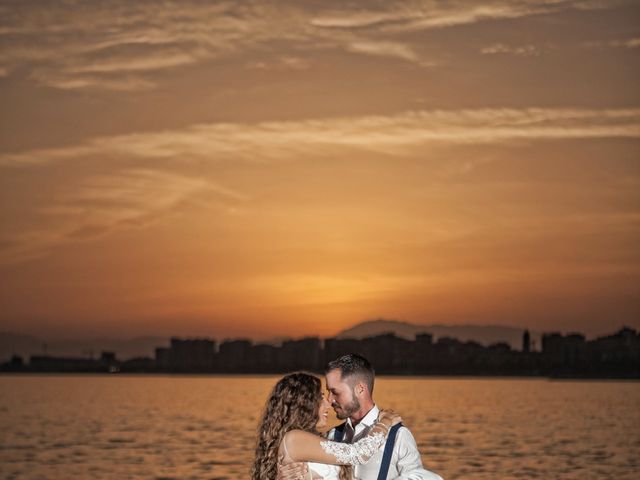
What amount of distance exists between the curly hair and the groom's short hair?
0.50 metres

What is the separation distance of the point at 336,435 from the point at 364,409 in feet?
1.52

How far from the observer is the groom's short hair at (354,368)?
318 inches

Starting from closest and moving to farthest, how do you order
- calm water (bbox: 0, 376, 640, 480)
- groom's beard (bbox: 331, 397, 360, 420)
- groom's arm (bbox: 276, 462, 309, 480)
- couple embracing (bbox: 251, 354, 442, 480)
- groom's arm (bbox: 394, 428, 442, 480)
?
groom's arm (bbox: 394, 428, 442, 480), couple embracing (bbox: 251, 354, 442, 480), groom's beard (bbox: 331, 397, 360, 420), groom's arm (bbox: 276, 462, 309, 480), calm water (bbox: 0, 376, 640, 480)

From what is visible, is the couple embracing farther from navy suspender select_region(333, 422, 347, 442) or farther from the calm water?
the calm water

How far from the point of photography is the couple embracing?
809 centimetres

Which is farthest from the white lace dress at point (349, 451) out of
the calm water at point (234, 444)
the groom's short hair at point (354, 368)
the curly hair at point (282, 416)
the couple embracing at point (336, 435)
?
the calm water at point (234, 444)

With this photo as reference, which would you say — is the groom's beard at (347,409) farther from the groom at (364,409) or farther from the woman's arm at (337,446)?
the woman's arm at (337,446)

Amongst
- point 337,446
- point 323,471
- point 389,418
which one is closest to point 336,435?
point 323,471

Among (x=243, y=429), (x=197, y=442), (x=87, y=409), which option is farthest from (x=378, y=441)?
(x=87, y=409)

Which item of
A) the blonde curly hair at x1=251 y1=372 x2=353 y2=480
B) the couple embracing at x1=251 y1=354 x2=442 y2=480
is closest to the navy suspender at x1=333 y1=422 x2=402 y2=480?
the couple embracing at x1=251 y1=354 x2=442 y2=480

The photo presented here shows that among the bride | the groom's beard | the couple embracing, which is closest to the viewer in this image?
the couple embracing

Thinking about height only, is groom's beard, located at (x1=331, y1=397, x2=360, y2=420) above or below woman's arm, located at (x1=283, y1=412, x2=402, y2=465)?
above

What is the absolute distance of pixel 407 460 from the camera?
809 cm

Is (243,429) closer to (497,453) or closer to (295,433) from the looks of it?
(497,453)
